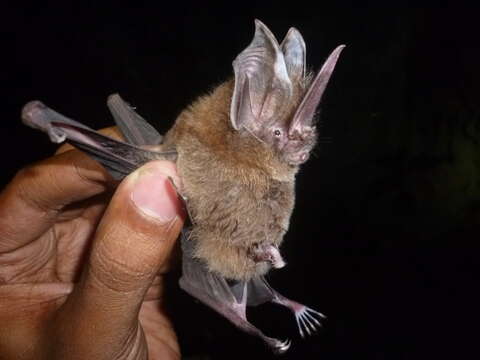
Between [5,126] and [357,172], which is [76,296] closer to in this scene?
[5,126]

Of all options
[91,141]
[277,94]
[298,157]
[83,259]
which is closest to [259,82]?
[277,94]

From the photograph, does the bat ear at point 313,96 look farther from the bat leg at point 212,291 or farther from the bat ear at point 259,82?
the bat leg at point 212,291

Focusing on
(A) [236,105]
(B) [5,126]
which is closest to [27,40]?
(B) [5,126]

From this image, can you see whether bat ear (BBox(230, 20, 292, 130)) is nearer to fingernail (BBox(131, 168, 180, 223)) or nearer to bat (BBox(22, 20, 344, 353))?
bat (BBox(22, 20, 344, 353))

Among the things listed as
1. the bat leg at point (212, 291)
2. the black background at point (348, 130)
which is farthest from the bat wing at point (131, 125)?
the black background at point (348, 130)

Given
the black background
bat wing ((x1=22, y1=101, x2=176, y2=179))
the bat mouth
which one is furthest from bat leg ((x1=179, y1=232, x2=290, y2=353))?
the black background

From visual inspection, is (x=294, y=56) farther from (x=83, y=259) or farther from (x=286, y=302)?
(x=83, y=259)
